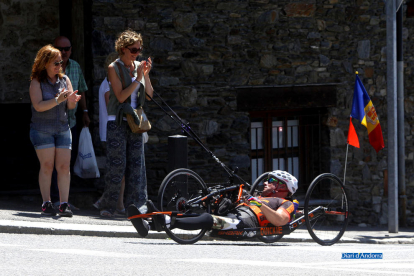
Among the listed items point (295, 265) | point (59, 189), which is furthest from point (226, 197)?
point (59, 189)

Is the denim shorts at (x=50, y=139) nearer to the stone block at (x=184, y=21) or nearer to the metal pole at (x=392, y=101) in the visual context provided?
the stone block at (x=184, y=21)

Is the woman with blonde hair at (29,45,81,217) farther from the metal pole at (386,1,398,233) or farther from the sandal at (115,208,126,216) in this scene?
the metal pole at (386,1,398,233)

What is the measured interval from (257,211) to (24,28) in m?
6.22

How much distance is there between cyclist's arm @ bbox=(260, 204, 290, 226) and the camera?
6.96m

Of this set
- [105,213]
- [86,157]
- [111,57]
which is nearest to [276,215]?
[105,213]

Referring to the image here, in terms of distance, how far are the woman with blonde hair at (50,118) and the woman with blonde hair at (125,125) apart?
1.52 feet

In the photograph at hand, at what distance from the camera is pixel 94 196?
32.6ft

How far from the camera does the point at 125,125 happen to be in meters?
8.09

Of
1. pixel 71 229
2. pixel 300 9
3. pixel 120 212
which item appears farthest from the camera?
pixel 300 9

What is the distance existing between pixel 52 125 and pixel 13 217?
107 cm

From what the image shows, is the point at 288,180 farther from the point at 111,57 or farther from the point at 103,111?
the point at 111,57

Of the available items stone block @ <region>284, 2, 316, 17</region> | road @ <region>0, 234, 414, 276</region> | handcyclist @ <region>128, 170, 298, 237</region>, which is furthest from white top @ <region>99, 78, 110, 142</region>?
stone block @ <region>284, 2, 316, 17</region>

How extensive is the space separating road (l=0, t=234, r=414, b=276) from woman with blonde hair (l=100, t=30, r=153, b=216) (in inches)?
41.8

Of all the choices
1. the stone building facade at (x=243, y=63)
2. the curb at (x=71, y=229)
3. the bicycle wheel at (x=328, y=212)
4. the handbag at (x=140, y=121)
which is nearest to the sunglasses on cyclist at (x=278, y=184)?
the bicycle wheel at (x=328, y=212)
